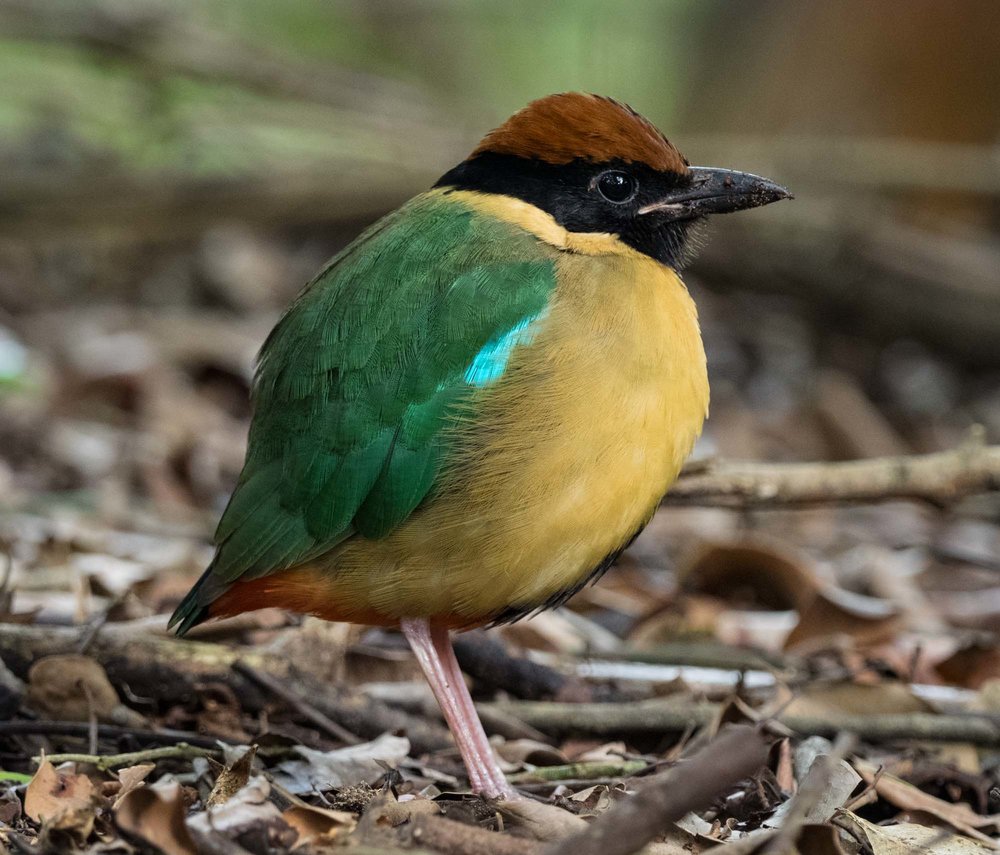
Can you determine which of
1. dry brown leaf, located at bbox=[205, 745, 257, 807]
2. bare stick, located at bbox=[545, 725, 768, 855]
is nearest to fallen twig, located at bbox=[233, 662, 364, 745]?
dry brown leaf, located at bbox=[205, 745, 257, 807]

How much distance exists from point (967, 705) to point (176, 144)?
6.72 meters

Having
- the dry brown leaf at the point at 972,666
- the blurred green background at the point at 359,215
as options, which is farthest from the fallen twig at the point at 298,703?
the blurred green background at the point at 359,215

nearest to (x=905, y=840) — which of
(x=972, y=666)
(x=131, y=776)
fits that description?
(x=972, y=666)

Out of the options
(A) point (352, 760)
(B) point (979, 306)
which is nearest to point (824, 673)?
(A) point (352, 760)

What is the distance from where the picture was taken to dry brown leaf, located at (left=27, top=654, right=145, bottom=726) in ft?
12.5

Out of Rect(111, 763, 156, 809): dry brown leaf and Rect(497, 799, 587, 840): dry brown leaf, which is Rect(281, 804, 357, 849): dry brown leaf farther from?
Rect(111, 763, 156, 809): dry brown leaf

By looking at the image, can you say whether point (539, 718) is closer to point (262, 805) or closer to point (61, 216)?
point (262, 805)

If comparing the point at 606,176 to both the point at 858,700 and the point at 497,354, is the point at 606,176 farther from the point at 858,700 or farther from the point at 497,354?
the point at 858,700

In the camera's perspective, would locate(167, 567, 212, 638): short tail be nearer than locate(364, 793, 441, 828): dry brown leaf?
No

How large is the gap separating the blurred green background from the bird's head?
11.0 feet

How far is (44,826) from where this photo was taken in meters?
2.91

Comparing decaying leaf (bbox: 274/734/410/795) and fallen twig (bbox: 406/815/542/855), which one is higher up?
fallen twig (bbox: 406/815/542/855)

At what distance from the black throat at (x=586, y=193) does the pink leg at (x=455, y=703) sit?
1197mm

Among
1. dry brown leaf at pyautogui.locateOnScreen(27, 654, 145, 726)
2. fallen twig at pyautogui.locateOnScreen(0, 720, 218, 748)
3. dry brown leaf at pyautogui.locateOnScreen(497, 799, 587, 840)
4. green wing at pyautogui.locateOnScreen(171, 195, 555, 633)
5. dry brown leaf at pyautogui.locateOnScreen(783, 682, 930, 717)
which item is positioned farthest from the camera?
dry brown leaf at pyautogui.locateOnScreen(783, 682, 930, 717)
